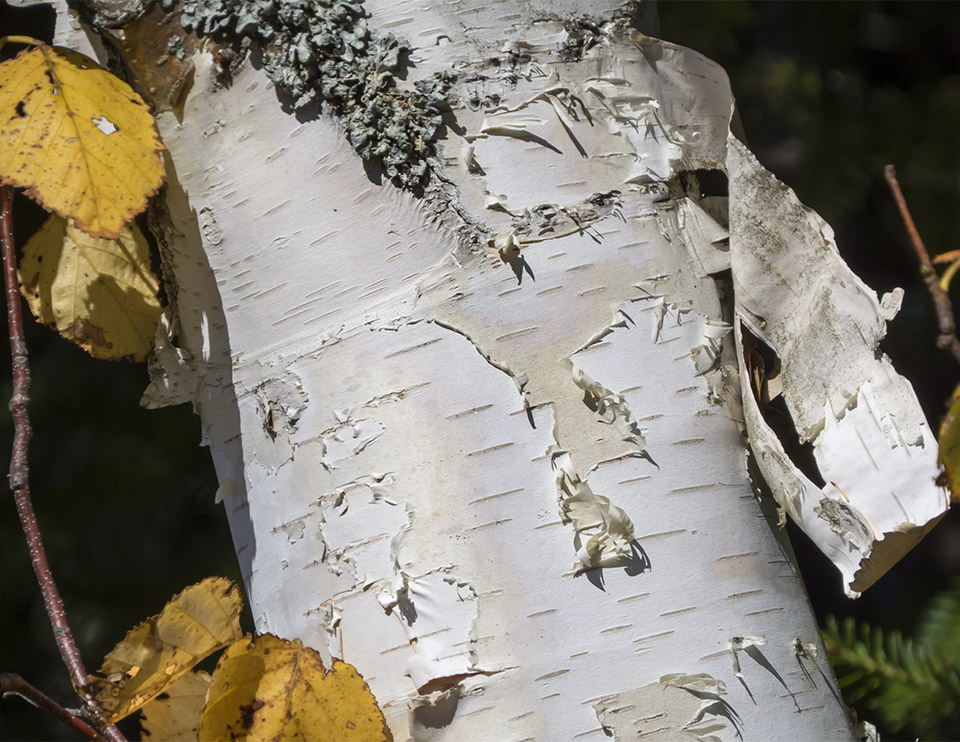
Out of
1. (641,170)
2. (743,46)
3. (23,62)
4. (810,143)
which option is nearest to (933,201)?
(810,143)

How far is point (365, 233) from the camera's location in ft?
2.01

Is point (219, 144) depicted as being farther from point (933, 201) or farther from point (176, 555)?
point (933, 201)

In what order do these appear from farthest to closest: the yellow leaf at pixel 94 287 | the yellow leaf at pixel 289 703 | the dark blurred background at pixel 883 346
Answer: the dark blurred background at pixel 883 346 → the yellow leaf at pixel 94 287 → the yellow leaf at pixel 289 703

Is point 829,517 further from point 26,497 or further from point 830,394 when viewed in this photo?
point 26,497

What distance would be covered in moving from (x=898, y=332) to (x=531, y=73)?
1527 mm

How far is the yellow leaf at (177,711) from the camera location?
0.62 meters

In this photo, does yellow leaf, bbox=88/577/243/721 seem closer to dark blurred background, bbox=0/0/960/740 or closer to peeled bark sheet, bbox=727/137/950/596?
peeled bark sheet, bbox=727/137/950/596

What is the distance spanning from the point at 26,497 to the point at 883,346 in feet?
5.34

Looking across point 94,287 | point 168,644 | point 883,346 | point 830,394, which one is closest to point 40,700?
point 168,644

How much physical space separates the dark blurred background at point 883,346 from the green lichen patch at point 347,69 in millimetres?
969

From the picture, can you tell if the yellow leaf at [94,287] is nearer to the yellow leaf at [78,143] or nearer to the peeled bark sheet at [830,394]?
the yellow leaf at [78,143]

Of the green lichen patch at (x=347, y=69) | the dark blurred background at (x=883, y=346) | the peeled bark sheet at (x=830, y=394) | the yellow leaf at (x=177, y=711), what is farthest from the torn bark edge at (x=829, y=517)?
the dark blurred background at (x=883, y=346)

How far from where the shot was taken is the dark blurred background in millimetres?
1436

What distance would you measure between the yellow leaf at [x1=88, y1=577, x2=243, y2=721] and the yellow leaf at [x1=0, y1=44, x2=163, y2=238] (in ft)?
0.95
